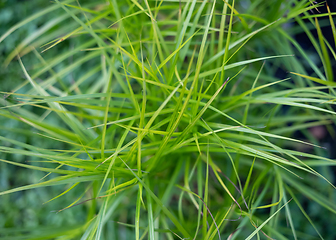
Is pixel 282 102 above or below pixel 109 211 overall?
above

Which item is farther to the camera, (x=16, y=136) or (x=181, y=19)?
(x=16, y=136)

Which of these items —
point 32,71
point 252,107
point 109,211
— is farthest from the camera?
point 32,71

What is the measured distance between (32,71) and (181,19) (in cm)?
83

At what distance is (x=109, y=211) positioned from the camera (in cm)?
67

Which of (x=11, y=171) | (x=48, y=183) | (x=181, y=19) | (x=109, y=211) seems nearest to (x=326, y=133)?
(x=181, y=19)

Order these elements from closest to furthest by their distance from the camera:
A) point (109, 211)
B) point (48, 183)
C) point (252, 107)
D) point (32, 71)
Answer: point (48, 183) → point (109, 211) → point (252, 107) → point (32, 71)

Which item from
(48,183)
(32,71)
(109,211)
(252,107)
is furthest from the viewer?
(32,71)

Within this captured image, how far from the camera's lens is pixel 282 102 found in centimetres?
57

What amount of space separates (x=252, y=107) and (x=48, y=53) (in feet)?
3.31

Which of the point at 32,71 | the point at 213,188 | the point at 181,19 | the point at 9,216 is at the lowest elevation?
the point at 213,188

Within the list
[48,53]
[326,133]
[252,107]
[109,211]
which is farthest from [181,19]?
[326,133]

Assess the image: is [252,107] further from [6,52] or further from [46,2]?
[6,52]

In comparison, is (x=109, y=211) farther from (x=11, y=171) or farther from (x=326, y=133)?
(x=326, y=133)

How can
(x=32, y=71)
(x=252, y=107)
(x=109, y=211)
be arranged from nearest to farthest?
1. (x=109, y=211)
2. (x=252, y=107)
3. (x=32, y=71)
